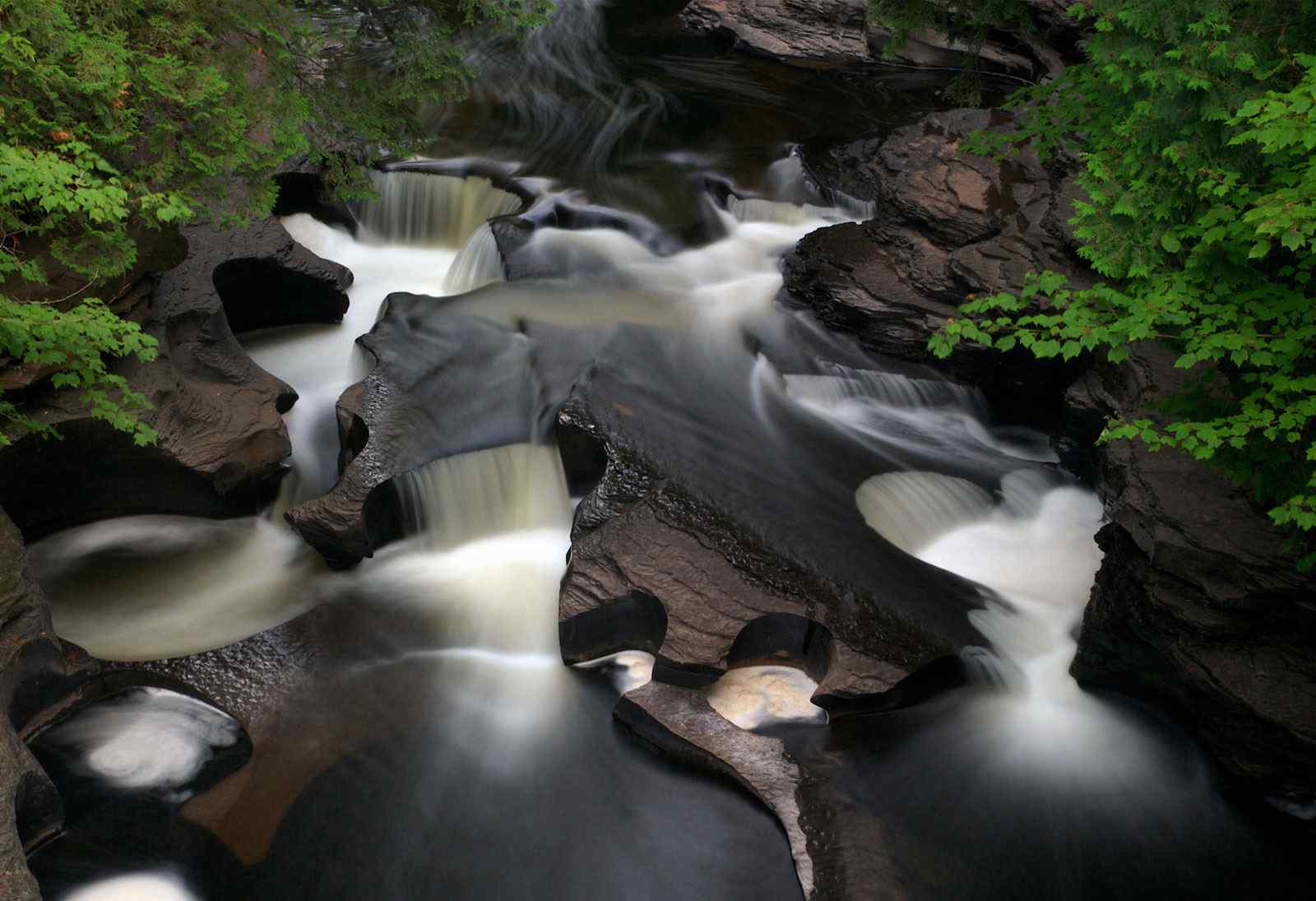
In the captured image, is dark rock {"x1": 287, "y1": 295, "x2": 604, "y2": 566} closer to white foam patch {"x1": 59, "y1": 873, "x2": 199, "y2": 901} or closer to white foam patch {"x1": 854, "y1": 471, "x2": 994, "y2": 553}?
white foam patch {"x1": 854, "y1": 471, "x2": 994, "y2": 553}

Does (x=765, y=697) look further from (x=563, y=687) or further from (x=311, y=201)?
(x=311, y=201)

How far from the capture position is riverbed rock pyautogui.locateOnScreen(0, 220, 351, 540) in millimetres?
6852

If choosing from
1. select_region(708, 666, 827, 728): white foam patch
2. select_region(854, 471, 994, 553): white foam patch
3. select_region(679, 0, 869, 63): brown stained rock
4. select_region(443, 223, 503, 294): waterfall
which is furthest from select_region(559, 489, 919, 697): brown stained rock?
select_region(679, 0, 869, 63): brown stained rock

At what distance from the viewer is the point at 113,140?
228 inches

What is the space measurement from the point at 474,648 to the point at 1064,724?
400 cm

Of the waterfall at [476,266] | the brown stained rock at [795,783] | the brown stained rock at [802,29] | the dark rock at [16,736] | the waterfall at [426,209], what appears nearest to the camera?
the dark rock at [16,736]

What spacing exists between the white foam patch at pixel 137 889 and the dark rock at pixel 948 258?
7010 millimetres

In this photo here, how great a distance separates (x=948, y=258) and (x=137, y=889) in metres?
8.00

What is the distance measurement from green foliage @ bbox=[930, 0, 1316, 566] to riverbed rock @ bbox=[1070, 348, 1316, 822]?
1.11 ft

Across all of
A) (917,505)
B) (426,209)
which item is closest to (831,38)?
(426,209)

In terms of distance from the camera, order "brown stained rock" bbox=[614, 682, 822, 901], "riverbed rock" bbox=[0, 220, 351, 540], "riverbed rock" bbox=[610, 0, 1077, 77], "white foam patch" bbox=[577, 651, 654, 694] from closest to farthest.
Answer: "brown stained rock" bbox=[614, 682, 822, 901] → "white foam patch" bbox=[577, 651, 654, 694] → "riverbed rock" bbox=[0, 220, 351, 540] → "riverbed rock" bbox=[610, 0, 1077, 77]

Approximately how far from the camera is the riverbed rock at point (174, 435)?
22.5 feet

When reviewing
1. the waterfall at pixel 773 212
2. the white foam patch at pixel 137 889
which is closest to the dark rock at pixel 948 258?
the waterfall at pixel 773 212

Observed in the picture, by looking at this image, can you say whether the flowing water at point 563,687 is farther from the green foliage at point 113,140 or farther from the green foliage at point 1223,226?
the green foliage at point 1223,226
